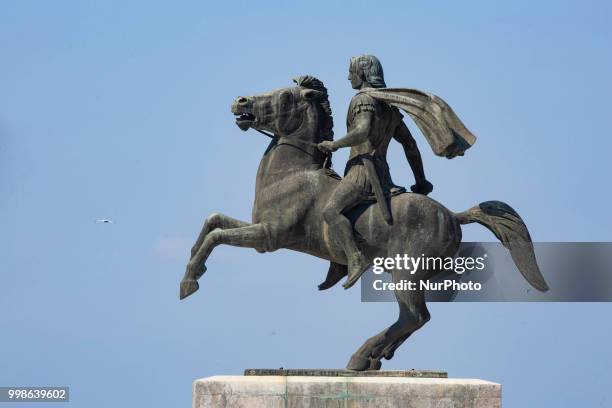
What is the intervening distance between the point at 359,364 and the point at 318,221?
1.50 m

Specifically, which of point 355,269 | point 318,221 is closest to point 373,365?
point 355,269

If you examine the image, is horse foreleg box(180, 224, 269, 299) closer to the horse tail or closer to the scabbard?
the scabbard

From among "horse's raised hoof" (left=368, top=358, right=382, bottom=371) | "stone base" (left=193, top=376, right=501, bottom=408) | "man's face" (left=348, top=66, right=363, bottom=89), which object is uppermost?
"man's face" (left=348, top=66, right=363, bottom=89)

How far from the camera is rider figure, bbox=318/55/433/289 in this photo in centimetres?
1323

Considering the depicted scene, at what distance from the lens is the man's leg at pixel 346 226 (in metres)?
13.2

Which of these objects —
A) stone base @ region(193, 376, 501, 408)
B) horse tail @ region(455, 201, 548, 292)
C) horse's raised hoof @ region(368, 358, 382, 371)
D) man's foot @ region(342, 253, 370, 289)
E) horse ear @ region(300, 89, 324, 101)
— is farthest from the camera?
horse ear @ region(300, 89, 324, 101)

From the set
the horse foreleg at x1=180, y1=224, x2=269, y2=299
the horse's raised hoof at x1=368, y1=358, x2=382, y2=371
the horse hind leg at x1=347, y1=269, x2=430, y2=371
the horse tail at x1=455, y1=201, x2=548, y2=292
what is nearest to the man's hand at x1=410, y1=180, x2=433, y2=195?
the horse tail at x1=455, y1=201, x2=548, y2=292

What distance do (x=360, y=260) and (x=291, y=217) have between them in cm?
87

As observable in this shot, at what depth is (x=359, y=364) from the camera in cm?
1330

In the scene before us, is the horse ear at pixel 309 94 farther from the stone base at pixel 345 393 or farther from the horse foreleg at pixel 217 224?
the stone base at pixel 345 393

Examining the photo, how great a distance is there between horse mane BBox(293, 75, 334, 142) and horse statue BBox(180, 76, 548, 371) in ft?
0.03

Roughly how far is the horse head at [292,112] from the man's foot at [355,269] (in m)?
1.43

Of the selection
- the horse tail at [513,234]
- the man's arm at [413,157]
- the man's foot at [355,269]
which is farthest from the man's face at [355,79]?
the man's foot at [355,269]

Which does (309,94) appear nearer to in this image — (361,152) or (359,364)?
(361,152)
